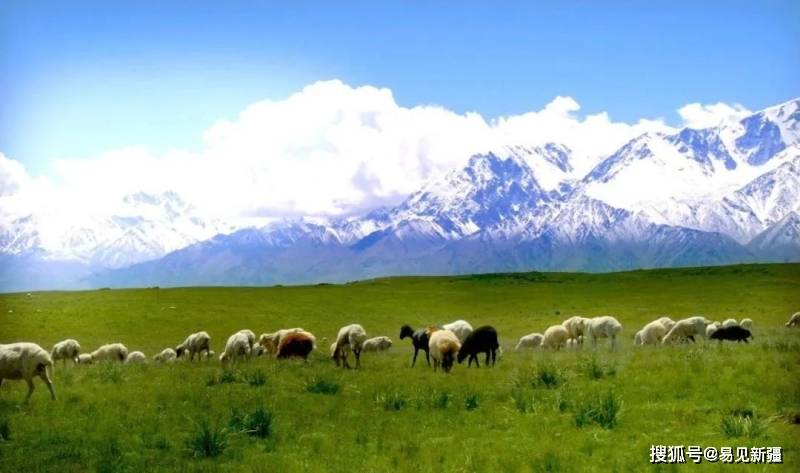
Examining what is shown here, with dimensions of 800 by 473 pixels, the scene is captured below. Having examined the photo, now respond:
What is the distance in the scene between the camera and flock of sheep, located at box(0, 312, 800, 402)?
73.4 ft

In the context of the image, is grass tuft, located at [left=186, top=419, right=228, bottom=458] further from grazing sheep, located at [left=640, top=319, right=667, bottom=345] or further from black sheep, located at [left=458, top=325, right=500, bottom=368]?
grazing sheep, located at [left=640, top=319, right=667, bottom=345]

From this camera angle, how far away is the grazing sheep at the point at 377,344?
4912 cm

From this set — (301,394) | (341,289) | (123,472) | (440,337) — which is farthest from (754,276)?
(123,472)

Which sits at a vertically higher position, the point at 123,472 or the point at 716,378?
the point at 716,378

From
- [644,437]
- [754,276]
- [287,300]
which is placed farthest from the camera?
[754,276]

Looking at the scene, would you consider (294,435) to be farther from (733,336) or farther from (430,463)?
(733,336)

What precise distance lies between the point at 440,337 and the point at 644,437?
14781 millimetres

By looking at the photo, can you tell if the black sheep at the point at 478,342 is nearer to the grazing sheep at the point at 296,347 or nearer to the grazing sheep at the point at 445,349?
the grazing sheep at the point at 445,349

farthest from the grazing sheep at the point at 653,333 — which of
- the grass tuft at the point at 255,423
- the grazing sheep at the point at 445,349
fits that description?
the grass tuft at the point at 255,423

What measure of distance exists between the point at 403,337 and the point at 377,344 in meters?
10.5

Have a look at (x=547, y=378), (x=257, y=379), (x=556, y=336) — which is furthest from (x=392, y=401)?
(x=556, y=336)

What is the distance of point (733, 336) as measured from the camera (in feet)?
127

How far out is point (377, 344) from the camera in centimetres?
4950

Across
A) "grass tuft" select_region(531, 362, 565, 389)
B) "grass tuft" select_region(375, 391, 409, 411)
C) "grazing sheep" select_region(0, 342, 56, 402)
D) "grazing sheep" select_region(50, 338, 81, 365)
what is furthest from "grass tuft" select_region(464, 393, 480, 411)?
"grazing sheep" select_region(50, 338, 81, 365)
